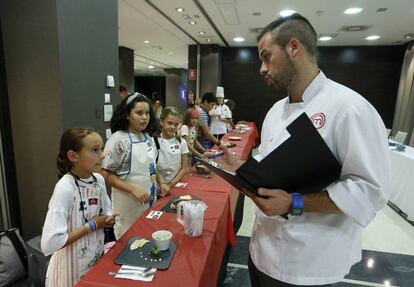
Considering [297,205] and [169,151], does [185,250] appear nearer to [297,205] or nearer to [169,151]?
[297,205]

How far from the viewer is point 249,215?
3.48 metres

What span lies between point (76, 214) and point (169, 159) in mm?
965

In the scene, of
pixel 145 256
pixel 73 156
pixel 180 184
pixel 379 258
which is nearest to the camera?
pixel 145 256

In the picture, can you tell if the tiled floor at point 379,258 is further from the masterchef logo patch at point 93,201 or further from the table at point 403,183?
the masterchef logo patch at point 93,201

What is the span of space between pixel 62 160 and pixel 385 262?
2.78m

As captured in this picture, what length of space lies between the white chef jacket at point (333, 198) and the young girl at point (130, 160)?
865mm


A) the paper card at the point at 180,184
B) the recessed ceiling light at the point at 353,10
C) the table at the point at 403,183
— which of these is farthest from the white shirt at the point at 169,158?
the recessed ceiling light at the point at 353,10

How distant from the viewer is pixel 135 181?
5.50ft

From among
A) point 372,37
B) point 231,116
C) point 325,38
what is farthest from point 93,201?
point 372,37

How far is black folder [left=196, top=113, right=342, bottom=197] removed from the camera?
737 mm

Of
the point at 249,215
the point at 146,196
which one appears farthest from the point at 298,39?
the point at 249,215

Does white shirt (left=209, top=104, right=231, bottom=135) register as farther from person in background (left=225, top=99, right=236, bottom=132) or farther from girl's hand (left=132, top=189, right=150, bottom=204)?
girl's hand (left=132, top=189, right=150, bottom=204)

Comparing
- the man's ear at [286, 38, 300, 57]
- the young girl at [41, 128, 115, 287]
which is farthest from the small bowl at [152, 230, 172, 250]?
the man's ear at [286, 38, 300, 57]

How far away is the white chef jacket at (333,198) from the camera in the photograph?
2.43 ft
